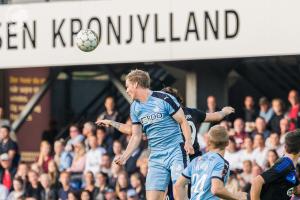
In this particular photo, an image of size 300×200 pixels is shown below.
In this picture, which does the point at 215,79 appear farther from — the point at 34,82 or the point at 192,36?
the point at 34,82

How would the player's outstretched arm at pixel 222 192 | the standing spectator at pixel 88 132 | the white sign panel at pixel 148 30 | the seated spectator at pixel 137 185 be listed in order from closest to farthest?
the player's outstretched arm at pixel 222 192
the seated spectator at pixel 137 185
the white sign panel at pixel 148 30
the standing spectator at pixel 88 132

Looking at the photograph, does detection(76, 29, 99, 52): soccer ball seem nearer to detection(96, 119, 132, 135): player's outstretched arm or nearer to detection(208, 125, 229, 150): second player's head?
detection(96, 119, 132, 135): player's outstretched arm

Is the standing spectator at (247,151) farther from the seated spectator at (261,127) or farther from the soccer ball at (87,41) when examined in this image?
the soccer ball at (87,41)

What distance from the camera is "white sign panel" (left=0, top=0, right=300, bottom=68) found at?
2209cm

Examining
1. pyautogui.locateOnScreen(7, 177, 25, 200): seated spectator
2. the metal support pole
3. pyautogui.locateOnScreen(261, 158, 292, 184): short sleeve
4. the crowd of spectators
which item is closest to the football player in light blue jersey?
pyautogui.locateOnScreen(261, 158, 292, 184): short sleeve

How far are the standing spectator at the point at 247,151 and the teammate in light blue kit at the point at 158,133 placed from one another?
637 cm

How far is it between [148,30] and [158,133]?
1000 cm

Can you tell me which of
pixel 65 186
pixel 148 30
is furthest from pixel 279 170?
pixel 148 30

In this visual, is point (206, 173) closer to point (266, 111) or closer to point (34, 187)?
point (266, 111)

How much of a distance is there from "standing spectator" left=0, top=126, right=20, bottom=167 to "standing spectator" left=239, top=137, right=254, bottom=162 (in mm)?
5621

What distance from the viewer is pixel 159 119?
13406 mm

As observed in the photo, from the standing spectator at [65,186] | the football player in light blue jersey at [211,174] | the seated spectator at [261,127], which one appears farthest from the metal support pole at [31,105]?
the football player in light blue jersey at [211,174]

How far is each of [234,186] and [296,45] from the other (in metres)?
3.84

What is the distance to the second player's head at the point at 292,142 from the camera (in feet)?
36.1
